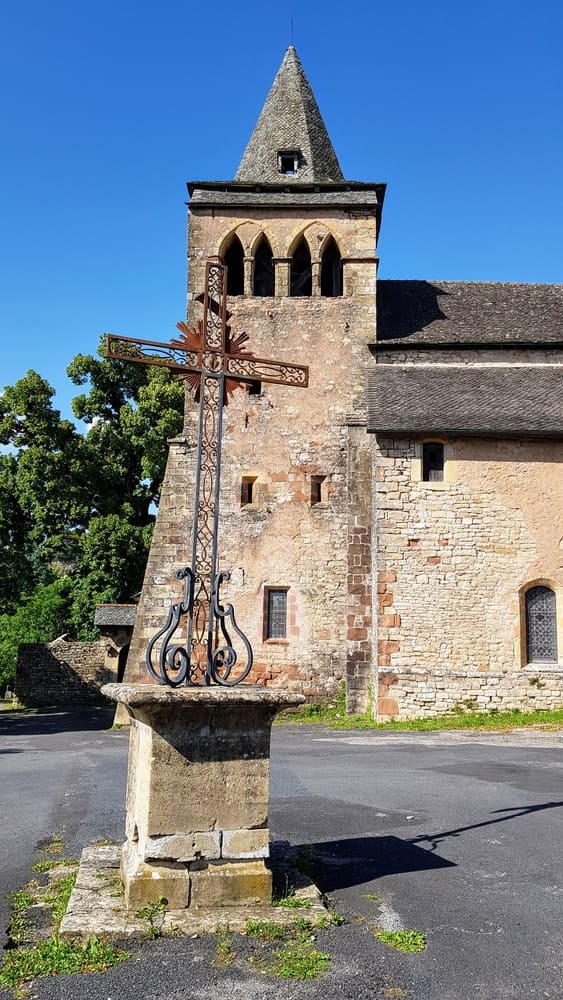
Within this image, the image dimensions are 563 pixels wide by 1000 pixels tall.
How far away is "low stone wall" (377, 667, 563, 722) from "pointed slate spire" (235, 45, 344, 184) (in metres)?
11.9

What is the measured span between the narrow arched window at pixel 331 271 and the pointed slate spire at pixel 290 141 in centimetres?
167

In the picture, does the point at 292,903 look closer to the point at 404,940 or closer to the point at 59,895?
the point at 404,940

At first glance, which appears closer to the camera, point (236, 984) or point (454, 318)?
point (236, 984)

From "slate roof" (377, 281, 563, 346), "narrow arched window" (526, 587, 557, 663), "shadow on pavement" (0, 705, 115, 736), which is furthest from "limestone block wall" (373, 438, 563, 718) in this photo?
"shadow on pavement" (0, 705, 115, 736)

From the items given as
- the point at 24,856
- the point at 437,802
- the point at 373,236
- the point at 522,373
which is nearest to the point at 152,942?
the point at 24,856

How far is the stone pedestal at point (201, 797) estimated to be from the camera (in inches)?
163

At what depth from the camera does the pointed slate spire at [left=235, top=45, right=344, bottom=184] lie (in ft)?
64.3

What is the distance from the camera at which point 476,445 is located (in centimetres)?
1561

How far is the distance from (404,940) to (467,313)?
56.3ft

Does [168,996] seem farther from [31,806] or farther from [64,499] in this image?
[64,499]

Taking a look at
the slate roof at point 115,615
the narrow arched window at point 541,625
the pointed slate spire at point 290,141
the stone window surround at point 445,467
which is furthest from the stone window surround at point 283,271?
the slate roof at point 115,615

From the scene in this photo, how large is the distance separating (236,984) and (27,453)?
79.1 ft

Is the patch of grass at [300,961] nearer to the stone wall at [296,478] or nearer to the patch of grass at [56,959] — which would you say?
the patch of grass at [56,959]

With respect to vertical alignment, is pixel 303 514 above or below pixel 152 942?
above
